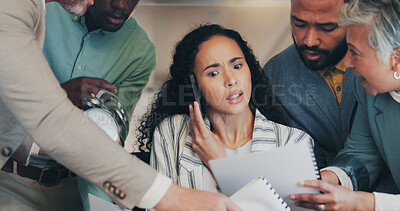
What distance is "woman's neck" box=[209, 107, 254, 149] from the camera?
1.60m

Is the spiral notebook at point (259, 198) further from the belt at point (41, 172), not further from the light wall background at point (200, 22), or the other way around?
the belt at point (41, 172)

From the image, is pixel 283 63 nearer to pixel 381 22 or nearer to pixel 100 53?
pixel 381 22

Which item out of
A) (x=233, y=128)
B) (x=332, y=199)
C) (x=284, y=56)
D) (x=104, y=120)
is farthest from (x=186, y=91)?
(x=332, y=199)

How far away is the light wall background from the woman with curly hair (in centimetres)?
4

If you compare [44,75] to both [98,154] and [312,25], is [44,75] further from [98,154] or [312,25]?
[312,25]

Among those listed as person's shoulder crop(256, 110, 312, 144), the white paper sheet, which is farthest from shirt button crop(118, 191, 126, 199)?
person's shoulder crop(256, 110, 312, 144)

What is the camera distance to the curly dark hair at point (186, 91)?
1.65m

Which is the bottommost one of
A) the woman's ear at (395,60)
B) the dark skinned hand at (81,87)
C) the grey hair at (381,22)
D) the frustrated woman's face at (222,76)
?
the dark skinned hand at (81,87)

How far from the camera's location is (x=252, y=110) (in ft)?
5.52

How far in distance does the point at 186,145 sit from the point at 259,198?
512 millimetres

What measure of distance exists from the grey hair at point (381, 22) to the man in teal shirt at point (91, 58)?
0.85 metres

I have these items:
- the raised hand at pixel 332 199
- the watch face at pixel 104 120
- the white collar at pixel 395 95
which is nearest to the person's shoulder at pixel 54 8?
the watch face at pixel 104 120

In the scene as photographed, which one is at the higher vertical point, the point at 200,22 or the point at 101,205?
the point at 200,22

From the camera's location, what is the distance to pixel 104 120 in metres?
1.57
